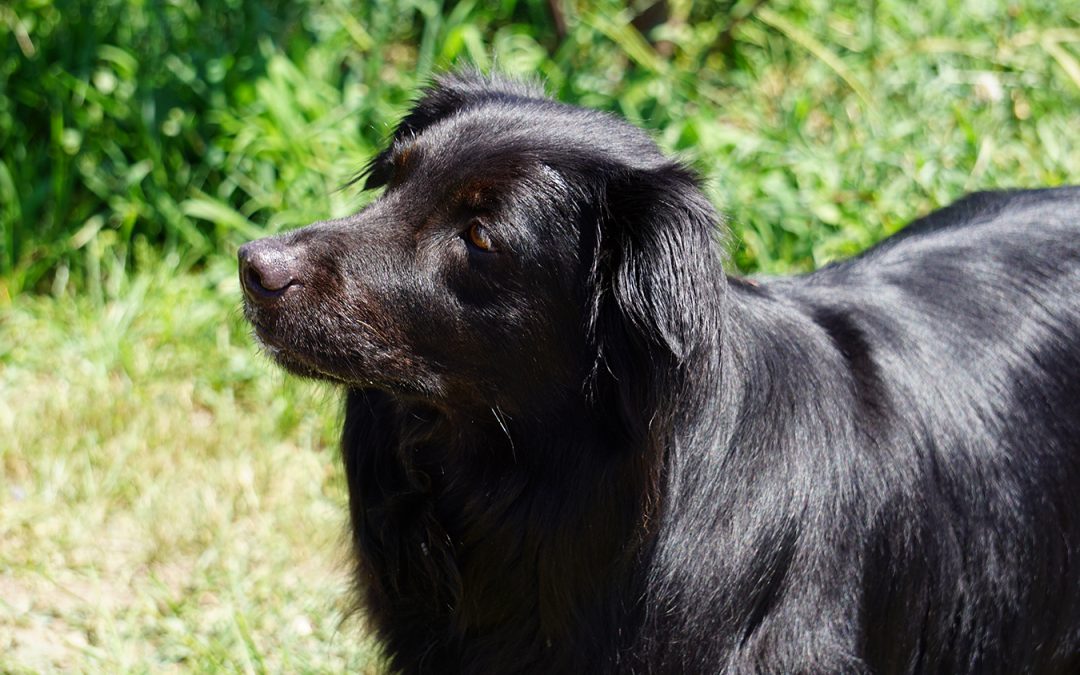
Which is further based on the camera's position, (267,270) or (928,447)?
(928,447)

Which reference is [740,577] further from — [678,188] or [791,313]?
[678,188]

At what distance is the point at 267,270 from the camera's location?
2.31 meters

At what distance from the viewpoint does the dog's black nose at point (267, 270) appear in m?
2.31

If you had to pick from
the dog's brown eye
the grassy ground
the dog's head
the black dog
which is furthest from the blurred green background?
the dog's brown eye

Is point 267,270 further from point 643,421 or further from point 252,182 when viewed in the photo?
point 252,182

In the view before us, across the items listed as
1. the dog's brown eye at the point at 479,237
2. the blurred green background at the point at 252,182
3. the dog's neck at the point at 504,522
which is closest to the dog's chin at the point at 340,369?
the dog's neck at the point at 504,522

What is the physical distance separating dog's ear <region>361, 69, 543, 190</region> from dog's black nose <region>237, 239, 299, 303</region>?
42cm

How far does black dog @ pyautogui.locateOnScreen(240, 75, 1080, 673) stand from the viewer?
7.55 feet

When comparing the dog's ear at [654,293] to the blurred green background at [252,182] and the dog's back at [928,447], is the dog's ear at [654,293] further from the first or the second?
the blurred green background at [252,182]

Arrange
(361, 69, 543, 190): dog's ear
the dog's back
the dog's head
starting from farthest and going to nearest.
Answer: (361, 69, 543, 190): dog's ear < the dog's back < the dog's head

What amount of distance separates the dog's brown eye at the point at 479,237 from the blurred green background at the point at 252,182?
1.21m

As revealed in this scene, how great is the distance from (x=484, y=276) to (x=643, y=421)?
398 millimetres

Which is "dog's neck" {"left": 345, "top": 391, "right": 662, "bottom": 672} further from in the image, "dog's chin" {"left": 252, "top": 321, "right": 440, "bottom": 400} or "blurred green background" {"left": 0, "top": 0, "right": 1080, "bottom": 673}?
"blurred green background" {"left": 0, "top": 0, "right": 1080, "bottom": 673}

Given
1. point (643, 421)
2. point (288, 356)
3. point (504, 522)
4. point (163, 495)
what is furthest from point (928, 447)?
point (163, 495)
